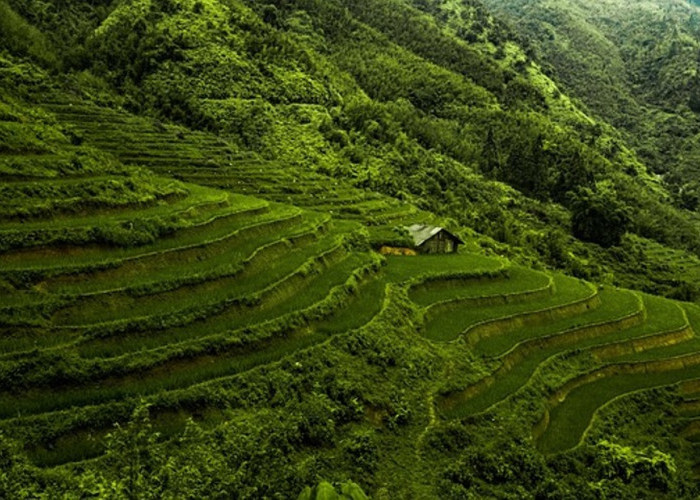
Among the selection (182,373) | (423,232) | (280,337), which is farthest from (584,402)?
Answer: (182,373)

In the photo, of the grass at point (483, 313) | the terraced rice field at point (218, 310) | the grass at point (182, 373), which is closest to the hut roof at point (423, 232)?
the terraced rice field at point (218, 310)

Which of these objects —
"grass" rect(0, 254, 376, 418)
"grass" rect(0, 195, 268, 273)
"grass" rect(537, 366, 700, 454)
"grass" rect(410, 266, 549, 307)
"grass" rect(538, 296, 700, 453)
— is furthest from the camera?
"grass" rect(410, 266, 549, 307)

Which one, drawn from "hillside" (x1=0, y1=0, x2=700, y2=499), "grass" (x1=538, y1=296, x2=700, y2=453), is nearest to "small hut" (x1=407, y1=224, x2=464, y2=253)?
"hillside" (x1=0, y1=0, x2=700, y2=499)

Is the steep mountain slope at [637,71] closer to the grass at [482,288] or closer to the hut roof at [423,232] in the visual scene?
the hut roof at [423,232]

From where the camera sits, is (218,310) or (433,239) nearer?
(218,310)

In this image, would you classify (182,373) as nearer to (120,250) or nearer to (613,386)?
(120,250)

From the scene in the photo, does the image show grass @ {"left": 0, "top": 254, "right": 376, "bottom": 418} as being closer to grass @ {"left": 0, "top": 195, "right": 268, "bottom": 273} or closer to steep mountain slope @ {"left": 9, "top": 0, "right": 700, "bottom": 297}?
grass @ {"left": 0, "top": 195, "right": 268, "bottom": 273}

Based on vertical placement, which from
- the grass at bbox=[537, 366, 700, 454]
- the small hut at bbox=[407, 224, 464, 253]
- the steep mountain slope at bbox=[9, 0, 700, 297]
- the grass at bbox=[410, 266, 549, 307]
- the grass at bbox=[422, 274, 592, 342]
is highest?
the grass at bbox=[537, 366, 700, 454]
